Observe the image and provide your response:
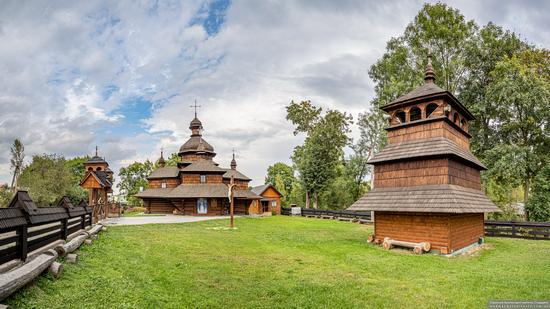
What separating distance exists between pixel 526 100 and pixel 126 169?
57229 mm

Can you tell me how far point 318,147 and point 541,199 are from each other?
844 inches

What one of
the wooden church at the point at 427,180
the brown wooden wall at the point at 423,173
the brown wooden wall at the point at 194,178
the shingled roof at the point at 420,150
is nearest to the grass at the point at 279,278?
the wooden church at the point at 427,180

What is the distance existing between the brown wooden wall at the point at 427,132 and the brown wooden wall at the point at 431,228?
347cm

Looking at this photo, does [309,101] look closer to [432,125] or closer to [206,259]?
[432,125]

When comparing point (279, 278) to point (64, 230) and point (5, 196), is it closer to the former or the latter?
point (64, 230)

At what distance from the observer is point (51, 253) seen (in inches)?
293

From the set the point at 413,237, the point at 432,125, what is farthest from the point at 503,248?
the point at 432,125

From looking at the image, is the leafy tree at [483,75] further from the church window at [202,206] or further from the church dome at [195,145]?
the church dome at [195,145]

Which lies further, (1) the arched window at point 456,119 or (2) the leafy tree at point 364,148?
(2) the leafy tree at point 364,148

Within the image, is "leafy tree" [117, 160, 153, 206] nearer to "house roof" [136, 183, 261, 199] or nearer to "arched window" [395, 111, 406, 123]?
"house roof" [136, 183, 261, 199]

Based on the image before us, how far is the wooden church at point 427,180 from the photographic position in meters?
12.9

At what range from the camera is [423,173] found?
45.9 feet

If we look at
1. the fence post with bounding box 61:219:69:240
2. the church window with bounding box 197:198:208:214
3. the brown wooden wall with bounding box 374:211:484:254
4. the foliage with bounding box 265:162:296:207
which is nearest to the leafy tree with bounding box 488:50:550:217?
the brown wooden wall with bounding box 374:211:484:254

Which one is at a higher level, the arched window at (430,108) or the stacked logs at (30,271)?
the arched window at (430,108)
